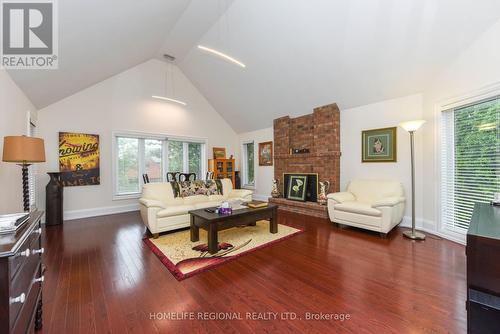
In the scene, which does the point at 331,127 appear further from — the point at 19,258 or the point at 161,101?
the point at 19,258

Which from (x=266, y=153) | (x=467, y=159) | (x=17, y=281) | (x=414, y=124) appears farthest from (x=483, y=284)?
(x=266, y=153)

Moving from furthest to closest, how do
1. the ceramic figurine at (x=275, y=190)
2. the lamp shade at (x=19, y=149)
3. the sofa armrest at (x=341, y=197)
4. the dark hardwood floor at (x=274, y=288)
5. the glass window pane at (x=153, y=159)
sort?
the ceramic figurine at (x=275, y=190) → the glass window pane at (x=153, y=159) → the sofa armrest at (x=341, y=197) → the lamp shade at (x=19, y=149) → the dark hardwood floor at (x=274, y=288)

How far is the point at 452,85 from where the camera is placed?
3.22 m

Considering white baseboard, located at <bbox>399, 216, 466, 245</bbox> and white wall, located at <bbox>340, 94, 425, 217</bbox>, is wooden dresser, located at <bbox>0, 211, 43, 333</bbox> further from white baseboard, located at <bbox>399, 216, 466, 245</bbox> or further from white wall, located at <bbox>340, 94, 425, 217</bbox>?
white wall, located at <bbox>340, 94, 425, 217</bbox>

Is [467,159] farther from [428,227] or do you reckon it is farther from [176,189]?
[176,189]

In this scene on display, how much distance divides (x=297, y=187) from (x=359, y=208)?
2134mm

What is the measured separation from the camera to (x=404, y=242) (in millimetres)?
3236

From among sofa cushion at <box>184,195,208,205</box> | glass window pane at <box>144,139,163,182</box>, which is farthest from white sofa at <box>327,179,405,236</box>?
glass window pane at <box>144,139,163,182</box>

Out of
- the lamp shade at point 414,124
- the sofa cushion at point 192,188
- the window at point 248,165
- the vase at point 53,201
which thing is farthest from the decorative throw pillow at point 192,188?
the lamp shade at point 414,124

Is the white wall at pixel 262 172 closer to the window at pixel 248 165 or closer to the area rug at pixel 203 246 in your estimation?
the window at pixel 248 165

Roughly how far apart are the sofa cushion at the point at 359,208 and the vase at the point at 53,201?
5658mm

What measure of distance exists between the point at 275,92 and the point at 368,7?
266 centimetres

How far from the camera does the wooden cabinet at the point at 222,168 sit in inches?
272

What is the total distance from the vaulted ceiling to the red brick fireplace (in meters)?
0.40
